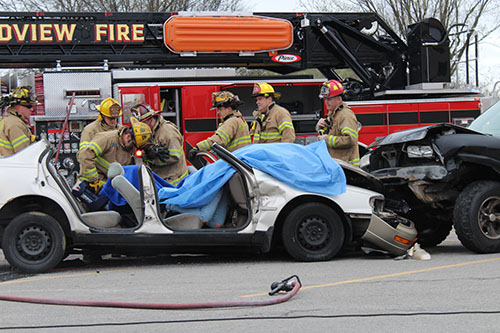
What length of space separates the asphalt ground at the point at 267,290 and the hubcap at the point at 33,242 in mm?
203

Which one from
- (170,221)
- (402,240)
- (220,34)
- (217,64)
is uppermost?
(220,34)

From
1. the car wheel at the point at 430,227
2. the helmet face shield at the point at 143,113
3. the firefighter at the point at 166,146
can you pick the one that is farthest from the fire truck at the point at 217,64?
the car wheel at the point at 430,227

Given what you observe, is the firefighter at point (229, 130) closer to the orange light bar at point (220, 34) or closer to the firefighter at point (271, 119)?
the firefighter at point (271, 119)

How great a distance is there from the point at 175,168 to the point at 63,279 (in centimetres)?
202

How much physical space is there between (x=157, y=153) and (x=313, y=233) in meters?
1.88

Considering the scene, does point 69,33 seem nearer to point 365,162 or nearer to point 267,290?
point 365,162

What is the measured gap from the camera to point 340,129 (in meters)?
8.48

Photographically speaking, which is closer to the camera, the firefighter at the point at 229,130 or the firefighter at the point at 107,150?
the firefighter at the point at 107,150

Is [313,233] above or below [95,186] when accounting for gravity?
below

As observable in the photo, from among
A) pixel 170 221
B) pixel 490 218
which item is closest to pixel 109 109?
pixel 170 221

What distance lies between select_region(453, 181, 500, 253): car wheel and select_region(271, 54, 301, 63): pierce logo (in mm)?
7447

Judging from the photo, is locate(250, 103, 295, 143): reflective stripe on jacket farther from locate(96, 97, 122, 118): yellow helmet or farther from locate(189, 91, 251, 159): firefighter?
locate(96, 97, 122, 118): yellow helmet

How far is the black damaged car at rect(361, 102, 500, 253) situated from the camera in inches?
285

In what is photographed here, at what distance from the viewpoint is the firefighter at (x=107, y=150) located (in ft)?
23.5
